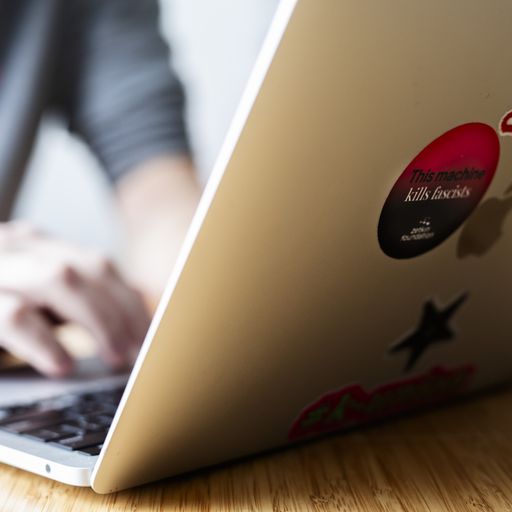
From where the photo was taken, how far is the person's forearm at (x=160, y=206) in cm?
107

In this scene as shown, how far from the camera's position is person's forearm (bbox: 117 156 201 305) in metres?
1.07

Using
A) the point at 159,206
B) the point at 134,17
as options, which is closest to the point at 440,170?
the point at 159,206

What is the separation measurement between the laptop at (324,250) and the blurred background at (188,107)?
1.16 meters

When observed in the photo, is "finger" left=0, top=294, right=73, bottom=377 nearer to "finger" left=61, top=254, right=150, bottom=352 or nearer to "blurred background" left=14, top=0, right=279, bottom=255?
"finger" left=61, top=254, right=150, bottom=352

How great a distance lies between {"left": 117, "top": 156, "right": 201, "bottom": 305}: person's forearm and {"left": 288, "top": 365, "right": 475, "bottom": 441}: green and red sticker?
592 millimetres

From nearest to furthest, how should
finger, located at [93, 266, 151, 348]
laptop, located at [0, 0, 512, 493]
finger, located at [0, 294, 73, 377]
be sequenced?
laptop, located at [0, 0, 512, 493] → finger, located at [0, 294, 73, 377] → finger, located at [93, 266, 151, 348]

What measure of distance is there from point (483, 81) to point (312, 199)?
0.10 m

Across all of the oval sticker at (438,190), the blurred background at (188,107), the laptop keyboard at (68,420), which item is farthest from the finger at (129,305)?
the blurred background at (188,107)

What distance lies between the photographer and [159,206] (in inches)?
42.7

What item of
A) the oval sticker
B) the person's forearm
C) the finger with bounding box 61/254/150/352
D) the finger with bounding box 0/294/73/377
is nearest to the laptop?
the oval sticker

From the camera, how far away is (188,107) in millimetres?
1613

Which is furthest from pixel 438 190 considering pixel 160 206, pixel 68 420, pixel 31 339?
pixel 160 206

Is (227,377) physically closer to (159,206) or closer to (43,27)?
(159,206)

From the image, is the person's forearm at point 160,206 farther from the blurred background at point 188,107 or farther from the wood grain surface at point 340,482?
the wood grain surface at point 340,482
